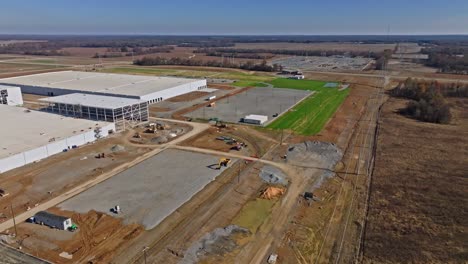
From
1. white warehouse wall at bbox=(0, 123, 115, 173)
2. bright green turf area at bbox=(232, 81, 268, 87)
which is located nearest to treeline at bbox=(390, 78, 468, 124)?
bright green turf area at bbox=(232, 81, 268, 87)

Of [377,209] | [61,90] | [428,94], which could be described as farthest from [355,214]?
[61,90]

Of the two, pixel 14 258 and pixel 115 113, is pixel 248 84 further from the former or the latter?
pixel 14 258

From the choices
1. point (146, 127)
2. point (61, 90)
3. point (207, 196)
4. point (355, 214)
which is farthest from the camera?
point (61, 90)

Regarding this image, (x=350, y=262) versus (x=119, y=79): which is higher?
(x=119, y=79)

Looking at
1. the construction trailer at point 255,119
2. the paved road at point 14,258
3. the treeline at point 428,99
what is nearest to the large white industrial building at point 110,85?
the construction trailer at point 255,119

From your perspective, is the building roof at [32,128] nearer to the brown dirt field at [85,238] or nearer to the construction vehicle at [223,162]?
the brown dirt field at [85,238]

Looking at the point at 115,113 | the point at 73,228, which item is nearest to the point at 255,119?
the point at 115,113

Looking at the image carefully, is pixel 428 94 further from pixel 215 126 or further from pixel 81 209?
pixel 81 209
